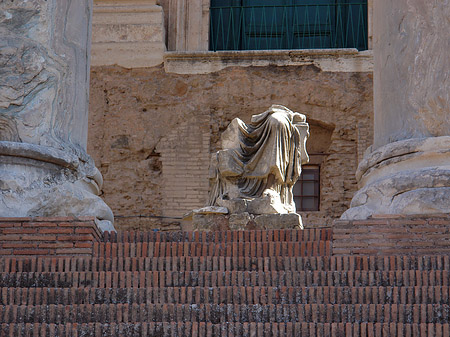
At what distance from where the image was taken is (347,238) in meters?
8.41

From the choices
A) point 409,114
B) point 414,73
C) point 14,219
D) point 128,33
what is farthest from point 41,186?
point 128,33

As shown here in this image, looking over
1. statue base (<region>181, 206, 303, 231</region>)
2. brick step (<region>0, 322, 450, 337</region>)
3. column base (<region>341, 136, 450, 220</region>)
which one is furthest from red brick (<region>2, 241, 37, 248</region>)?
statue base (<region>181, 206, 303, 231</region>)

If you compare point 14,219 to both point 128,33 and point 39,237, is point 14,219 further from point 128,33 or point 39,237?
point 128,33

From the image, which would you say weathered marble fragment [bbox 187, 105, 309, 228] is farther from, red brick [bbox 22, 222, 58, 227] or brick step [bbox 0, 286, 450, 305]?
brick step [bbox 0, 286, 450, 305]

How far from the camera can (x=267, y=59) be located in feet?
62.1

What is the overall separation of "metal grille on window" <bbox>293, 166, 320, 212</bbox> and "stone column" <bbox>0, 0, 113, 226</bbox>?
8274 millimetres

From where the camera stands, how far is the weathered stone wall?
60.5ft

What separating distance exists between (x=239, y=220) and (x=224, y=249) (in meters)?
3.11

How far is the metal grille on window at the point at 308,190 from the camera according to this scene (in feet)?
60.7

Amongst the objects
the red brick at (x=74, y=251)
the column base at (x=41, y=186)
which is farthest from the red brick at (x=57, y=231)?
the column base at (x=41, y=186)

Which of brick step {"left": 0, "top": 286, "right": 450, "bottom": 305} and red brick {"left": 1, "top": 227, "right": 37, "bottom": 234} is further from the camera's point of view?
red brick {"left": 1, "top": 227, "right": 37, "bottom": 234}

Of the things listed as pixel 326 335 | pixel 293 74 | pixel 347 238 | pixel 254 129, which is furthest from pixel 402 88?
pixel 293 74

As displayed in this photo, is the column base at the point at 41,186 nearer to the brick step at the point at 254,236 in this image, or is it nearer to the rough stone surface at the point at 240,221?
the brick step at the point at 254,236

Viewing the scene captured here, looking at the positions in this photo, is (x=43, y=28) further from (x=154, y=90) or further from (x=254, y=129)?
(x=154, y=90)
